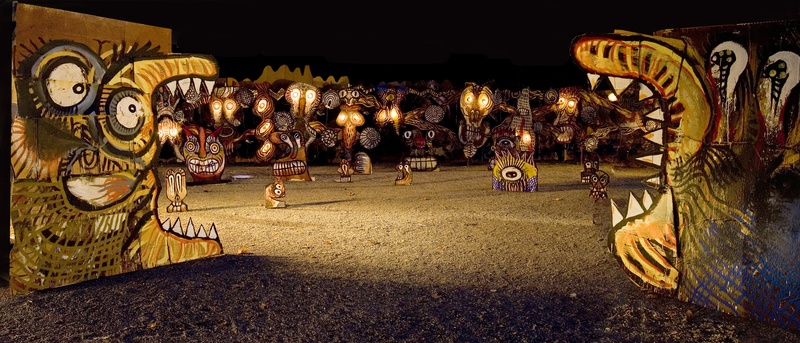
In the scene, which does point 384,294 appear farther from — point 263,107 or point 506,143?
point 263,107

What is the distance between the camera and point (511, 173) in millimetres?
12969

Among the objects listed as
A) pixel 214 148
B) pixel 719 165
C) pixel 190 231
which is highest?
pixel 214 148

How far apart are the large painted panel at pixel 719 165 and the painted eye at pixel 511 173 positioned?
7567 millimetres

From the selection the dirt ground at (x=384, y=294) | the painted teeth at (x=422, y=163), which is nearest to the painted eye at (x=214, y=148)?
the dirt ground at (x=384, y=294)

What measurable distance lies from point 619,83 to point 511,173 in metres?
7.79

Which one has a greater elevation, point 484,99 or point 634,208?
point 484,99

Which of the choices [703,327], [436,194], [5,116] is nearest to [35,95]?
[5,116]

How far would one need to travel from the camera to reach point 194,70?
5.98m

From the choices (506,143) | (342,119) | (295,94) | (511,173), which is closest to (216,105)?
(295,94)

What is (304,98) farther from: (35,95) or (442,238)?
(35,95)

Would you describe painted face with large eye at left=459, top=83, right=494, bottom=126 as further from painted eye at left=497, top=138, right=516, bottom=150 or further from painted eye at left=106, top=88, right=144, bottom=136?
painted eye at left=106, top=88, right=144, bottom=136

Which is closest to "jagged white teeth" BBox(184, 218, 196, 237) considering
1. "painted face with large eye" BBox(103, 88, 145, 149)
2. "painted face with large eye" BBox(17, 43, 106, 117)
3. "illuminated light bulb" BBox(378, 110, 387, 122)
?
"painted face with large eye" BBox(103, 88, 145, 149)

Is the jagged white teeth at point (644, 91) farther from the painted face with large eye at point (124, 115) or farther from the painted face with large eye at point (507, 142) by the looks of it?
the painted face with large eye at point (507, 142)

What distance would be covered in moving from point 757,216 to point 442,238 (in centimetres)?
385
